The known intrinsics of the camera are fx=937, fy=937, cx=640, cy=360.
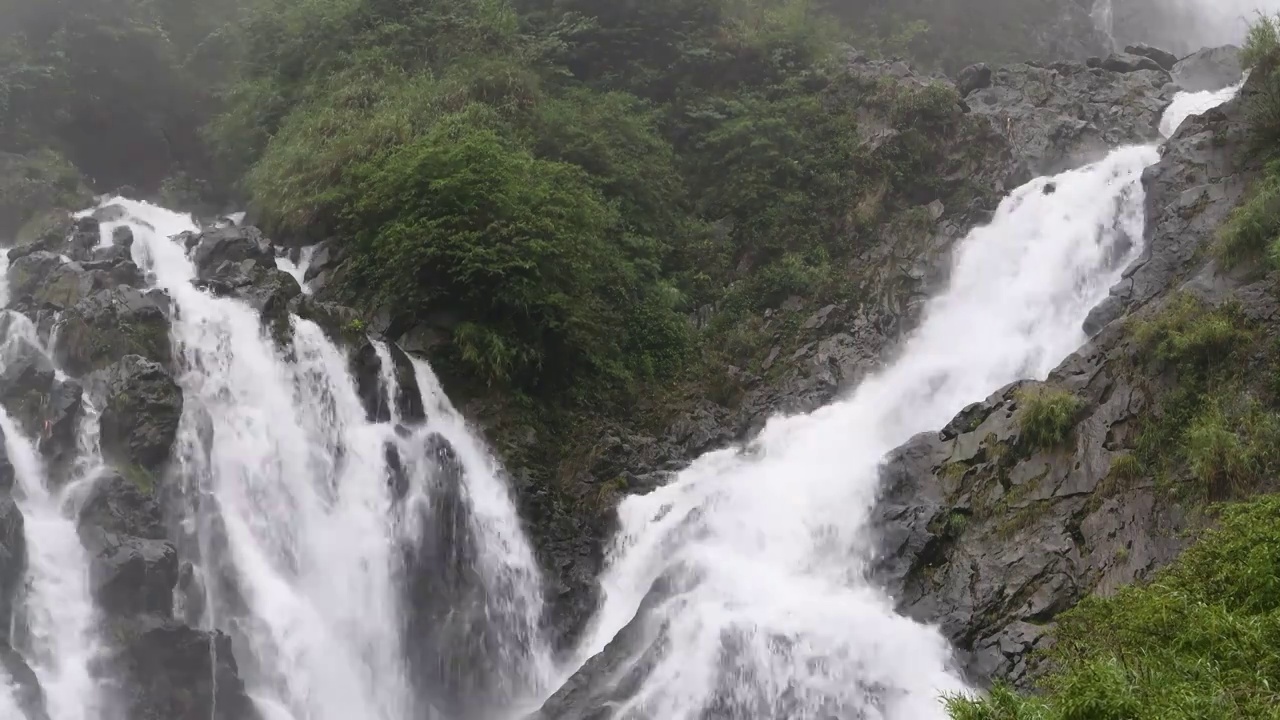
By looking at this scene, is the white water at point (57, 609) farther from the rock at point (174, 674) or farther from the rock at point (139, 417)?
the rock at point (139, 417)

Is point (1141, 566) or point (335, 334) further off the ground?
point (335, 334)

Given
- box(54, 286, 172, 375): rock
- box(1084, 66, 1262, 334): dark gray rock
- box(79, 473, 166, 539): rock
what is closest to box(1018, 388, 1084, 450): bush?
box(1084, 66, 1262, 334): dark gray rock

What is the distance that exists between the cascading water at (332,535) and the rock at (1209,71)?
22968 millimetres

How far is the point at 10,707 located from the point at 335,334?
8.18 metres

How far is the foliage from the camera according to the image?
6.27 metres

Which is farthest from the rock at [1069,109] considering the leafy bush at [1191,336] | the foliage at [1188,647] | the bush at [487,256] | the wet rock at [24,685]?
the wet rock at [24,685]

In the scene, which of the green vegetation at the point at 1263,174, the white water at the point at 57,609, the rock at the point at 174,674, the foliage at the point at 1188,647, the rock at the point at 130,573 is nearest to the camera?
the foliage at the point at 1188,647

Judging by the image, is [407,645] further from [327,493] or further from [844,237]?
[844,237]

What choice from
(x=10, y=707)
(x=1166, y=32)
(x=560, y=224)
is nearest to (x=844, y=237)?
(x=560, y=224)

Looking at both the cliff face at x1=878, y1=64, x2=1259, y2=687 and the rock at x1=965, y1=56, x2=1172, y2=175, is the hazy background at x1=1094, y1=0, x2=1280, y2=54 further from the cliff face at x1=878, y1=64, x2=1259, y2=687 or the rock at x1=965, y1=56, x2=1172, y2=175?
the cliff face at x1=878, y1=64, x2=1259, y2=687

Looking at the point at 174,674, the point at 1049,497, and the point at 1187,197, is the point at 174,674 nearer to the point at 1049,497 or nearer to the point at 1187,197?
the point at 1049,497

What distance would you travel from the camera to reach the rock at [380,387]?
17109mm

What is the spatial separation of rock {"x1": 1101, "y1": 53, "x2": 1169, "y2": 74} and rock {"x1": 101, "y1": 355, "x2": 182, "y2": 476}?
2667 centimetres

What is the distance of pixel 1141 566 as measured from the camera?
12.4 m
